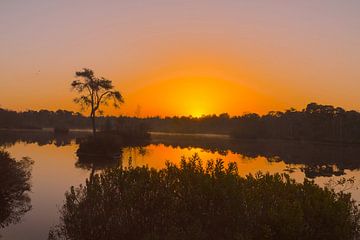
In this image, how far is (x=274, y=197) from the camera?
32.3 ft

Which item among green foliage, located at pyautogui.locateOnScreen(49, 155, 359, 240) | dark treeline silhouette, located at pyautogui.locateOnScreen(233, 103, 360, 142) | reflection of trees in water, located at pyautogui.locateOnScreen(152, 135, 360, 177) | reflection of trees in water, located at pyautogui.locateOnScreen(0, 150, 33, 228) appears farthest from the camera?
dark treeline silhouette, located at pyautogui.locateOnScreen(233, 103, 360, 142)

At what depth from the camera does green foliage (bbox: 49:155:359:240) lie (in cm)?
915

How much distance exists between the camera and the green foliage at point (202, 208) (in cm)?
915

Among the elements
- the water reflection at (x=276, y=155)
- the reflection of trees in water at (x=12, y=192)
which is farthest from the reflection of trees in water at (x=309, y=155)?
the reflection of trees in water at (x=12, y=192)

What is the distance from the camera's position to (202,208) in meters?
9.69

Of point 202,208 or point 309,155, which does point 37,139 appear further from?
point 202,208

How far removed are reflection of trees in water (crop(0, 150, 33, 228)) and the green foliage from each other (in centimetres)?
768

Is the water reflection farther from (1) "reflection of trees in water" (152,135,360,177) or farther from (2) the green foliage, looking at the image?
(2) the green foliage

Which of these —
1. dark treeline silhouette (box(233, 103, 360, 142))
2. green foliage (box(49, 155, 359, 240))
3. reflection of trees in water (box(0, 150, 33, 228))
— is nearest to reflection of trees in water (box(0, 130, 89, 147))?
reflection of trees in water (box(0, 150, 33, 228))

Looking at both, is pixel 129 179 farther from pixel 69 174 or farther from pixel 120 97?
pixel 120 97

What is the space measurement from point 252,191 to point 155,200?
2.50 metres

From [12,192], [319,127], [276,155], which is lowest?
[12,192]

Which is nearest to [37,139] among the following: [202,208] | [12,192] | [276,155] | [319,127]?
[276,155]

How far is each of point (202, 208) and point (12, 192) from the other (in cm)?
1471
